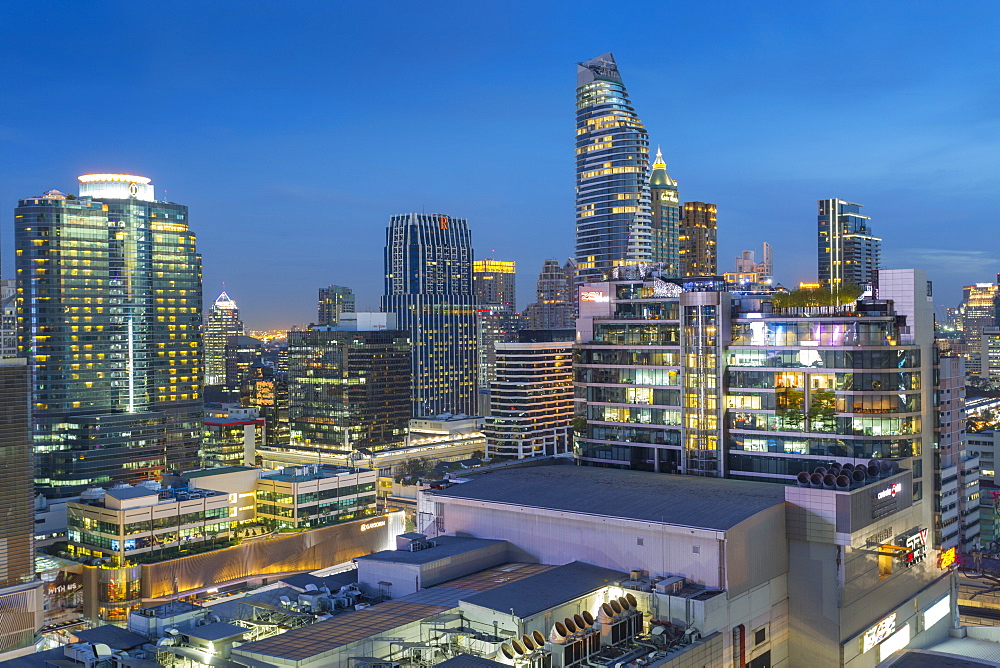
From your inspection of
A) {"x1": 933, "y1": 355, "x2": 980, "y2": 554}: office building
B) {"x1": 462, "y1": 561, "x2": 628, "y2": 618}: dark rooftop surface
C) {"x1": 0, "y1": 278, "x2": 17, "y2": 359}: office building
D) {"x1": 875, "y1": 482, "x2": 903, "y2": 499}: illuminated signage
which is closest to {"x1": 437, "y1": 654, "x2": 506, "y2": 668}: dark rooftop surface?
{"x1": 462, "y1": 561, "x2": 628, "y2": 618}: dark rooftop surface

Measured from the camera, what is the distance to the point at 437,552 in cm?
6306

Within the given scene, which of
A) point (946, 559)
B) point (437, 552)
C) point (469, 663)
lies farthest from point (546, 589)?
point (946, 559)

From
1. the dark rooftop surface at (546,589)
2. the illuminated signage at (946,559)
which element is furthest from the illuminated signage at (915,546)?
the dark rooftop surface at (546,589)

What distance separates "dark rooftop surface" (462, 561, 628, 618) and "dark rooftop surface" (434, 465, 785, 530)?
4.61 metres

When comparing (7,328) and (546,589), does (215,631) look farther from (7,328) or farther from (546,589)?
(7,328)

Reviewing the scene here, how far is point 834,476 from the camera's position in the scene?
6625 cm

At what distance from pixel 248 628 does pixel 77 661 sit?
877cm

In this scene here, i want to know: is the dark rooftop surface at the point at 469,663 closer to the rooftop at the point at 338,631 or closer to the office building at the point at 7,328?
the rooftop at the point at 338,631

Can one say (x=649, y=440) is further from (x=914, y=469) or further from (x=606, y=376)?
(x=914, y=469)

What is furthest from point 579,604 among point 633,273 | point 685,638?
point 633,273

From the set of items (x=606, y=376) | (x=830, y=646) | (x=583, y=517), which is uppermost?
(x=606, y=376)

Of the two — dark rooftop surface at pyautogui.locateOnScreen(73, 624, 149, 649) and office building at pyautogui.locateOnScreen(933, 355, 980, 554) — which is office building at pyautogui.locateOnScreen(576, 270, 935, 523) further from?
dark rooftop surface at pyautogui.locateOnScreen(73, 624, 149, 649)

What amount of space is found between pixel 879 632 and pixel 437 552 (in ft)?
119

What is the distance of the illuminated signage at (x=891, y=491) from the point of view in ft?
227
